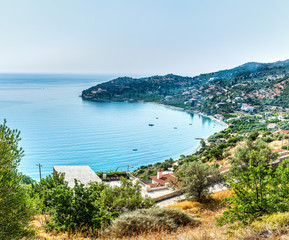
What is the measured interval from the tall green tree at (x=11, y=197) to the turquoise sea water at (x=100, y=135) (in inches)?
1078

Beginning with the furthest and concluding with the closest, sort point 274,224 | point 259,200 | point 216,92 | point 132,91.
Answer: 1. point 132,91
2. point 216,92
3. point 259,200
4. point 274,224

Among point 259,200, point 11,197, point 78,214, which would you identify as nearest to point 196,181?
point 259,200

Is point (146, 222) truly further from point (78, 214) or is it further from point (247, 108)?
point (247, 108)

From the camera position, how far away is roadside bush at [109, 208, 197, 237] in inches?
191

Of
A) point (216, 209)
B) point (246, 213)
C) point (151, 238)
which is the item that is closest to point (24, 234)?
point (151, 238)

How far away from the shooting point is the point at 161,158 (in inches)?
1439

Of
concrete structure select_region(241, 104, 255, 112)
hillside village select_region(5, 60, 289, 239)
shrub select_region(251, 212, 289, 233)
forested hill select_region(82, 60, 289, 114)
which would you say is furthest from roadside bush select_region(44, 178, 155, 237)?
concrete structure select_region(241, 104, 255, 112)

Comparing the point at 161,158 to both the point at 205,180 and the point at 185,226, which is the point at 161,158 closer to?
the point at 205,180

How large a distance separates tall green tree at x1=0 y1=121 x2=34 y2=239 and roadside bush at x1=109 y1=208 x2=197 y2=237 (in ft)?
5.76

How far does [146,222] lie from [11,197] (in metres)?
2.82

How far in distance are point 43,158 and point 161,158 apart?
60.5ft

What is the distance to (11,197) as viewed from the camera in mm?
3912

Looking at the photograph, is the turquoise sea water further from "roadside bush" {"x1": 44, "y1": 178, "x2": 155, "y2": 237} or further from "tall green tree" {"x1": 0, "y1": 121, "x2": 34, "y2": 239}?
"tall green tree" {"x1": 0, "y1": 121, "x2": 34, "y2": 239}

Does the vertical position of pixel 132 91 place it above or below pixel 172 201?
above
